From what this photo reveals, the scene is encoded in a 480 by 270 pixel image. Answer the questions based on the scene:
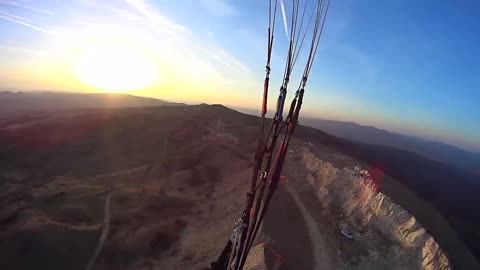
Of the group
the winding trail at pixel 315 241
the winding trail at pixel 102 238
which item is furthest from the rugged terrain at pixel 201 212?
the winding trail at pixel 102 238

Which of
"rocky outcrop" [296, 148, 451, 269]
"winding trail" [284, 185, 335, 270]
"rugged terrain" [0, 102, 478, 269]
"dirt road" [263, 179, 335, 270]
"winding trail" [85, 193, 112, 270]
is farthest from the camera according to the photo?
"winding trail" [85, 193, 112, 270]

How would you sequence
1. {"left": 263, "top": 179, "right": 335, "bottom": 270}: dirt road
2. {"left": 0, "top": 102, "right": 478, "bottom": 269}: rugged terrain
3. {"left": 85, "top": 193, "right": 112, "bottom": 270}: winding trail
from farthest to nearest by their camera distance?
{"left": 85, "top": 193, "right": 112, "bottom": 270}: winding trail
{"left": 0, "top": 102, "right": 478, "bottom": 269}: rugged terrain
{"left": 263, "top": 179, "right": 335, "bottom": 270}: dirt road

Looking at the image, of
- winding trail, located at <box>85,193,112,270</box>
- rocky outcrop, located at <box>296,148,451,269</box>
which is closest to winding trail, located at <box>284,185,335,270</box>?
rocky outcrop, located at <box>296,148,451,269</box>

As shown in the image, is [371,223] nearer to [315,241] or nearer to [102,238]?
[315,241]

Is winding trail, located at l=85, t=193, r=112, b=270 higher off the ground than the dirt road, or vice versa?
the dirt road

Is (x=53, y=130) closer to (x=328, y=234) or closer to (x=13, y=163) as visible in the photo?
(x=13, y=163)

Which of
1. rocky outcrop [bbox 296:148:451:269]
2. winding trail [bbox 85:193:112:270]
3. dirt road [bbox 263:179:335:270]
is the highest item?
rocky outcrop [bbox 296:148:451:269]

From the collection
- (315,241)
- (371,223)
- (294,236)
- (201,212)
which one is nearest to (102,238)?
(201,212)

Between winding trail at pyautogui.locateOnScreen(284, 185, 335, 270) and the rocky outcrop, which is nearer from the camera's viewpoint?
the rocky outcrop

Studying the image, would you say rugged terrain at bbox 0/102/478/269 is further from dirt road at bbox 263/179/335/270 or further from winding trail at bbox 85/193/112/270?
winding trail at bbox 85/193/112/270
